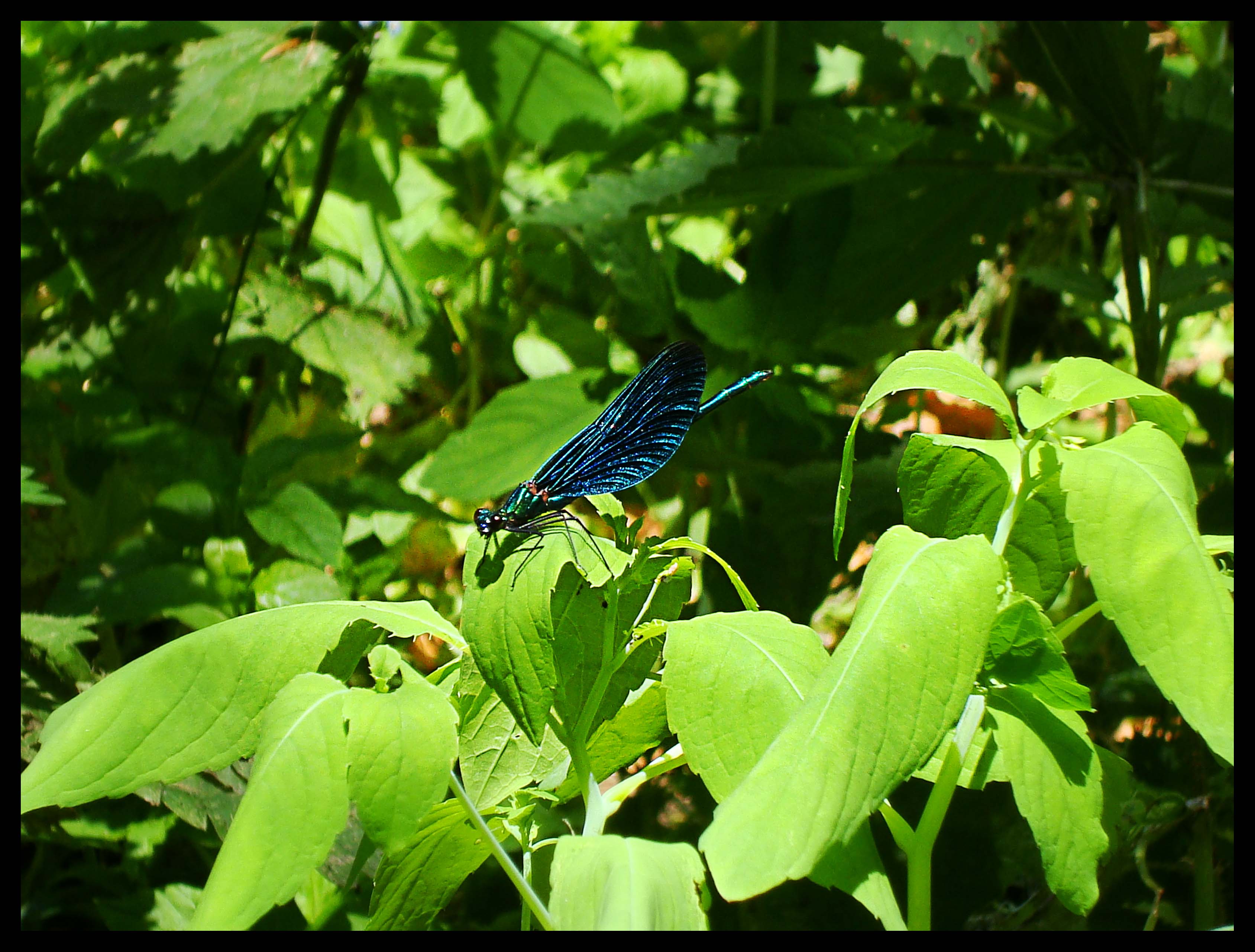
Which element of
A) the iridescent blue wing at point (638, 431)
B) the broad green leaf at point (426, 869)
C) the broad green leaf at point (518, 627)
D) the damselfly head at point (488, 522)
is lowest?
the broad green leaf at point (426, 869)

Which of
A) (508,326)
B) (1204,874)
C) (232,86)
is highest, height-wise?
(232,86)

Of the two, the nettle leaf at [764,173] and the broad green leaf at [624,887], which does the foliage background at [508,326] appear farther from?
the broad green leaf at [624,887]

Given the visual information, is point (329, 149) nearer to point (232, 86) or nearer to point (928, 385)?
point (232, 86)

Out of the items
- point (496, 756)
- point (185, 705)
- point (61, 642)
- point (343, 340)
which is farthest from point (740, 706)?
point (343, 340)

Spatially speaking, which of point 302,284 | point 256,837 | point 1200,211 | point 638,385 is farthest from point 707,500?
point 256,837

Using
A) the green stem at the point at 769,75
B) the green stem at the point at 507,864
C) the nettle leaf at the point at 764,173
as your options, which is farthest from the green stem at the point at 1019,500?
the green stem at the point at 769,75

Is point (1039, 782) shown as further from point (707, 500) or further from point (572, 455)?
point (707, 500)

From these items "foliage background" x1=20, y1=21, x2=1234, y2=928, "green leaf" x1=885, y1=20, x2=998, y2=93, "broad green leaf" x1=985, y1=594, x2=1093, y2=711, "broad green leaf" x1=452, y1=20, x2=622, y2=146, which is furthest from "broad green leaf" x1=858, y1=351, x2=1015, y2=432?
"broad green leaf" x1=452, y1=20, x2=622, y2=146
